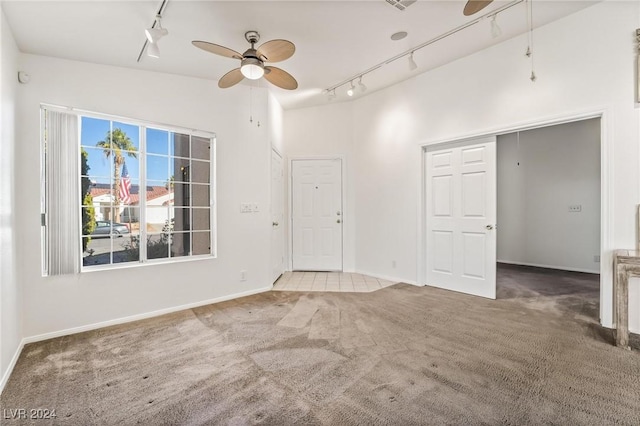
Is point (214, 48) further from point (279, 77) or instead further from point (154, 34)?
point (279, 77)

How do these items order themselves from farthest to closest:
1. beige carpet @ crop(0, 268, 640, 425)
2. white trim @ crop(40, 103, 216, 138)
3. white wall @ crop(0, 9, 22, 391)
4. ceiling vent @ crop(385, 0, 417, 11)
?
white trim @ crop(40, 103, 216, 138) → ceiling vent @ crop(385, 0, 417, 11) → white wall @ crop(0, 9, 22, 391) → beige carpet @ crop(0, 268, 640, 425)

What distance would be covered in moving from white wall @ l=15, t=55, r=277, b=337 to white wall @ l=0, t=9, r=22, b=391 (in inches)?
6.9

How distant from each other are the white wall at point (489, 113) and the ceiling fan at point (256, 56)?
223 centimetres

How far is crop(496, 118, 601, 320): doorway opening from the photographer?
531 centimetres

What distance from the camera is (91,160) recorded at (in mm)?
3139

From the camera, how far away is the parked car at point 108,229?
317cm

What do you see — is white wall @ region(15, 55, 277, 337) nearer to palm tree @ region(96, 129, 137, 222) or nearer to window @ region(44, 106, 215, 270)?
window @ region(44, 106, 215, 270)

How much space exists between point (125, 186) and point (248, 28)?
219cm

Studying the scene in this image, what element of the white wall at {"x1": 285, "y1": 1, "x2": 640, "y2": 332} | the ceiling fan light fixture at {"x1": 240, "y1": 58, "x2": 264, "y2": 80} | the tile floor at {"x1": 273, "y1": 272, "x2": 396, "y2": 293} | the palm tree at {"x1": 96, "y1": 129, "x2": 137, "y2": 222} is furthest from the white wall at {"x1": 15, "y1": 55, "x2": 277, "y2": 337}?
the white wall at {"x1": 285, "y1": 1, "x2": 640, "y2": 332}

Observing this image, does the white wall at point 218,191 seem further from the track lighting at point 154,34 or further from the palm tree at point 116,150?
the track lighting at point 154,34

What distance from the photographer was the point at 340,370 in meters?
2.15

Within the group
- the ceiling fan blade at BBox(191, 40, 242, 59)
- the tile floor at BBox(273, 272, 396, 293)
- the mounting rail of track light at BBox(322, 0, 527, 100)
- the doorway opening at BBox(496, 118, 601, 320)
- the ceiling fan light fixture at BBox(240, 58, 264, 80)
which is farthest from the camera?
the doorway opening at BBox(496, 118, 601, 320)

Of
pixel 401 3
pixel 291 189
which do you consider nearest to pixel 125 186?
pixel 291 189

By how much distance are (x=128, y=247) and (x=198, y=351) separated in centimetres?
164
